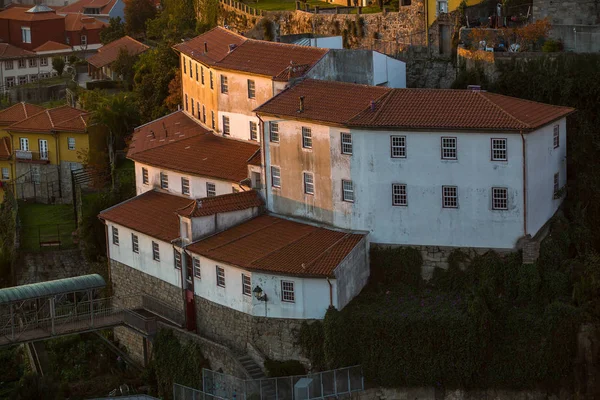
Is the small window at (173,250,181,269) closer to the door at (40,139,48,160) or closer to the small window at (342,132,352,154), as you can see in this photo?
the small window at (342,132,352,154)

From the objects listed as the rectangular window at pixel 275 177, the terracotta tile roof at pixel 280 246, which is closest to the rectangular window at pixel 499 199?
the terracotta tile roof at pixel 280 246

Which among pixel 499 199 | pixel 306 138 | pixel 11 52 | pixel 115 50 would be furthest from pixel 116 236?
pixel 11 52

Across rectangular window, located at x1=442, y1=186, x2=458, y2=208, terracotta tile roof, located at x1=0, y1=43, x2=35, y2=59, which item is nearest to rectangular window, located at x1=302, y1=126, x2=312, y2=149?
rectangular window, located at x1=442, y1=186, x2=458, y2=208

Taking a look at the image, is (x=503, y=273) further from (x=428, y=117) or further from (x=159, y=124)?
(x=159, y=124)

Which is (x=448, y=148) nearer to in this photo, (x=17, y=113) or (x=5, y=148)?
(x=5, y=148)

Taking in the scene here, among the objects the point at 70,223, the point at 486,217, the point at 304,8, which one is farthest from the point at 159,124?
the point at 486,217

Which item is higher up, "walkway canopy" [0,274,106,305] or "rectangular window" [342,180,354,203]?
"rectangular window" [342,180,354,203]
